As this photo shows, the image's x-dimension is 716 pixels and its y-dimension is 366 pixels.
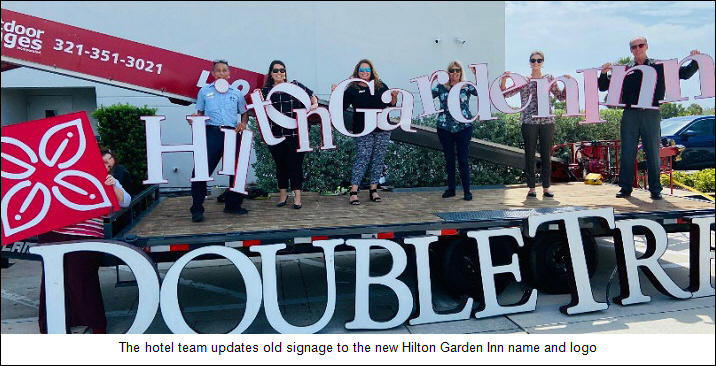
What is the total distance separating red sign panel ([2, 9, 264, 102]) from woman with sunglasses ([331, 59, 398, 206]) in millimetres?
1301

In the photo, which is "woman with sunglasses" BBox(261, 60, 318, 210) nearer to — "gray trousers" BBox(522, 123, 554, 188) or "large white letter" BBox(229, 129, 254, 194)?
"large white letter" BBox(229, 129, 254, 194)

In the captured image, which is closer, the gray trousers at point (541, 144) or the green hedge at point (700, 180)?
the gray trousers at point (541, 144)

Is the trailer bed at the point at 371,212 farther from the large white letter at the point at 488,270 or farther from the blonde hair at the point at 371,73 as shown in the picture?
the blonde hair at the point at 371,73

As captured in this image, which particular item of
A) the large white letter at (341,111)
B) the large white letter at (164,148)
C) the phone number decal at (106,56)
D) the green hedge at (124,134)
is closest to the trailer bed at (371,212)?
the large white letter at (164,148)

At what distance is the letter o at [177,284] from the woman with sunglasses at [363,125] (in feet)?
6.06

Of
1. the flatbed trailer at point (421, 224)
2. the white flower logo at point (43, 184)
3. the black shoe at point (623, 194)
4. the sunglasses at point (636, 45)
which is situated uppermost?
the sunglasses at point (636, 45)

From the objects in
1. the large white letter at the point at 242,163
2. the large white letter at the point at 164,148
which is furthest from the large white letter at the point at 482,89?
the large white letter at the point at 164,148

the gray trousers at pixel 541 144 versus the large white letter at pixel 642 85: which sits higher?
the large white letter at pixel 642 85

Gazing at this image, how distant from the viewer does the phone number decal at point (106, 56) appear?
5113 millimetres

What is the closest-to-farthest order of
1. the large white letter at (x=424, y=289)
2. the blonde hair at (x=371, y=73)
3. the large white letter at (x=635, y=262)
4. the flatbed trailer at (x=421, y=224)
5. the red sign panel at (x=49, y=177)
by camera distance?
the red sign panel at (x=49, y=177) < the flatbed trailer at (x=421, y=224) < the large white letter at (x=424, y=289) < the large white letter at (x=635, y=262) < the blonde hair at (x=371, y=73)

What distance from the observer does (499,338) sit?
162 inches

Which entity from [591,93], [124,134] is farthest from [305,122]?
[124,134]

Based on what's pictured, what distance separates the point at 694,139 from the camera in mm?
12125

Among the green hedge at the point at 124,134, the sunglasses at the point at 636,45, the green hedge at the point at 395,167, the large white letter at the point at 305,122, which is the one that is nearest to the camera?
the large white letter at the point at 305,122
